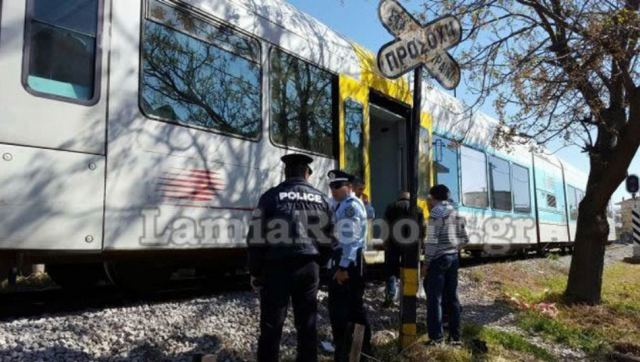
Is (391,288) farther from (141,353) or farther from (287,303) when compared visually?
(141,353)

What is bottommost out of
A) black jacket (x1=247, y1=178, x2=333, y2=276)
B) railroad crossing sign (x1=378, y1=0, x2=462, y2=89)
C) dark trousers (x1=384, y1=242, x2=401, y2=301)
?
dark trousers (x1=384, y1=242, x2=401, y2=301)

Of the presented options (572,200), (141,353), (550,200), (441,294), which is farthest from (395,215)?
(572,200)

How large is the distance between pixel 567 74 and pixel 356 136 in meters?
2.96

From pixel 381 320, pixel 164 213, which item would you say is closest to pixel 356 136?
pixel 381 320

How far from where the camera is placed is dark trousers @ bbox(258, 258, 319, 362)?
13.3 ft

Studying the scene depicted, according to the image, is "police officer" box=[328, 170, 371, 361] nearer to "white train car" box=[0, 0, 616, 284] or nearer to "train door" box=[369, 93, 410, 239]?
"white train car" box=[0, 0, 616, 284]

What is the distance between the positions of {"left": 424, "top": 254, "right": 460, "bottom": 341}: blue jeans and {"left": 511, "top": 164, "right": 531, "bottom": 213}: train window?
8815mm

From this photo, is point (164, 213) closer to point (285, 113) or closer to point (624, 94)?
point (285, 113)

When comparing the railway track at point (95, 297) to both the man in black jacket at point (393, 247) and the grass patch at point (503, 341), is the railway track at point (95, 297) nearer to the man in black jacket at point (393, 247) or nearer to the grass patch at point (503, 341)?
the man in black jacket at point (393, 247)

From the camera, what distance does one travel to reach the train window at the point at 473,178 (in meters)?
11.8

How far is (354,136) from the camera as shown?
27.2ft

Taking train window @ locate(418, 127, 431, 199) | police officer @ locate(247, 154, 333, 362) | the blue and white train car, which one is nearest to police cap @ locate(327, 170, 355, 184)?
police officer @ locate(247, 154, 333, 362)

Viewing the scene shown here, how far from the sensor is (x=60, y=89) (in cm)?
500

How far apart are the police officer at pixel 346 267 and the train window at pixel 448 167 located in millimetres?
5546
